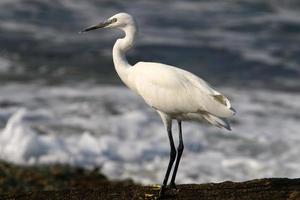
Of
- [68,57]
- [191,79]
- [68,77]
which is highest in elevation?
[68,57]

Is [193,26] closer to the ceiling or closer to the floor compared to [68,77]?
closer to the ceiling

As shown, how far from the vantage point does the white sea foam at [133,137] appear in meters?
11.8

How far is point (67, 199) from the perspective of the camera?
287 inches

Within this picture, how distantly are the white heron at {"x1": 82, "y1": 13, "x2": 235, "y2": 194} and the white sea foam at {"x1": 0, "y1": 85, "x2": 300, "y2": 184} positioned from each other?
3971 mm

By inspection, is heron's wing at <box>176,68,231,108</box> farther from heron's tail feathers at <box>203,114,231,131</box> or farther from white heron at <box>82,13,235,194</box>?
heron's tail feathers at <box>203,114,231,131</box>

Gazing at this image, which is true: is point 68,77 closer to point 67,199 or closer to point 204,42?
point 204,42

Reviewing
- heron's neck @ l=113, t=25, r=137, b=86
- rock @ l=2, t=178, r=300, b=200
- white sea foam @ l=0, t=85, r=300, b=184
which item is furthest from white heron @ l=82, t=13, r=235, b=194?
white sea foam @ l=0, t=85, r=300, b=184

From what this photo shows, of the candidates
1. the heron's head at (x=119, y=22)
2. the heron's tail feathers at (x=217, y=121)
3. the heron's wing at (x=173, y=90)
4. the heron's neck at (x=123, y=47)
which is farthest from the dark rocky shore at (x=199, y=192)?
the heron's head at (x=119, y=22)

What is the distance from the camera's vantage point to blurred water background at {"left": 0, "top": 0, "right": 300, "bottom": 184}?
39.7ft

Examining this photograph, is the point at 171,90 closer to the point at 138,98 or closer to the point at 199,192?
the point at 199,192

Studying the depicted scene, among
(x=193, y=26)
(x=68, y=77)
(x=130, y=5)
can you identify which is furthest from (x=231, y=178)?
(x=130, y=5)

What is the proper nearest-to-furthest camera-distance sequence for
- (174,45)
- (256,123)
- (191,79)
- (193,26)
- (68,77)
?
(191,79), (256,123), (68,77), (174,45), (193,26)

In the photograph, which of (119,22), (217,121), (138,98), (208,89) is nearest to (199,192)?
(217,121)

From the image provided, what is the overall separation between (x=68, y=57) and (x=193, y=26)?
5.15 meters
